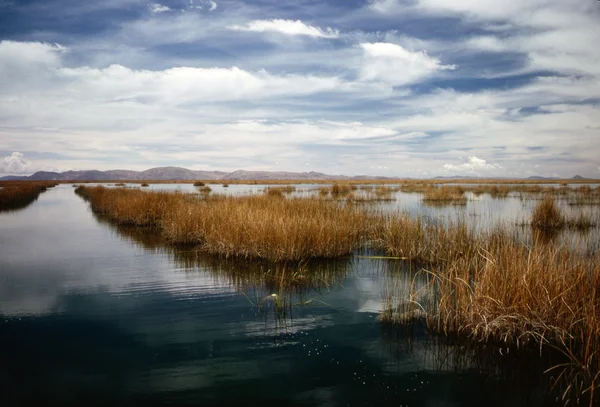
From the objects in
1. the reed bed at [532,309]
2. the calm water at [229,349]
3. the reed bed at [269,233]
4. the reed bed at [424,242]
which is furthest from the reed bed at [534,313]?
the reed bed at [269,233]

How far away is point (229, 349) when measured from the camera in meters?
5.58

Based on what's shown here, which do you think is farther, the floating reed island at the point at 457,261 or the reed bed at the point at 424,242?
the reed bed at the point at 424,242

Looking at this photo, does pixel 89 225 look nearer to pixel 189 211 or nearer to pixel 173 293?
pixel 189 211

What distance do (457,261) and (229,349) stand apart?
6.20m

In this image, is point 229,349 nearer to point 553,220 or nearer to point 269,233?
point 269,233

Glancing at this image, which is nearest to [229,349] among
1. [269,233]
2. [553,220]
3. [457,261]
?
[269,233]

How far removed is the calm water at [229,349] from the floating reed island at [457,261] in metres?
0.45

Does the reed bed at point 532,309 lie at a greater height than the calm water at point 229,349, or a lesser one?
greater

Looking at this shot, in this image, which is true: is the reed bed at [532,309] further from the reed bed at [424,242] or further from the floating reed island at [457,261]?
the reed bed at [424,242]

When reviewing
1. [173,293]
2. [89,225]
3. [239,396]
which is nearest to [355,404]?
[239,396]

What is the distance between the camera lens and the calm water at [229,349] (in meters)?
4.50

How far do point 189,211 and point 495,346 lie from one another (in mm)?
12513

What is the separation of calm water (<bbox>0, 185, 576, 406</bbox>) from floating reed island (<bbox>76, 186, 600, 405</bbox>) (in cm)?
45

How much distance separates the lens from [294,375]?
4.88 m
